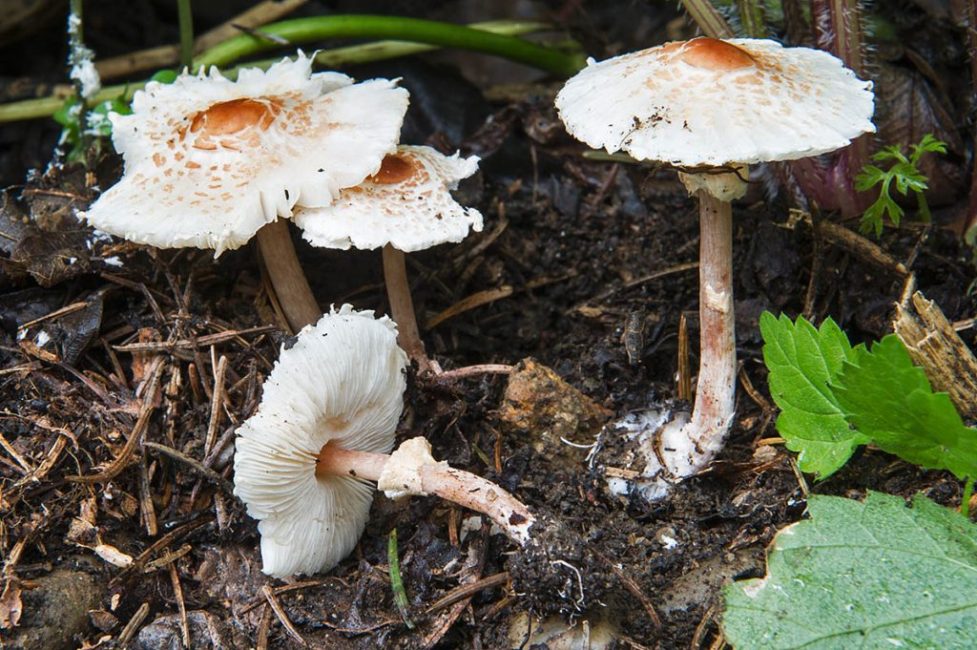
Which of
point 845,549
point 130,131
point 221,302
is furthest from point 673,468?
point 130,131

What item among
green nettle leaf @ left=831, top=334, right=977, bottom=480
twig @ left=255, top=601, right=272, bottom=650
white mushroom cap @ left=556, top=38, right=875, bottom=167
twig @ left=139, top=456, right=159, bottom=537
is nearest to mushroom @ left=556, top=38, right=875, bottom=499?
white mushroom cap @ left=556, top=38, right=875, bottom=167

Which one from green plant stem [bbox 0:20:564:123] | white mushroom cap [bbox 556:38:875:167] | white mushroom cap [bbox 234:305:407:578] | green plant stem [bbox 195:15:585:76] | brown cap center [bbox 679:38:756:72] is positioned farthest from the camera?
green plant stem [bbox 0:20:564:123]

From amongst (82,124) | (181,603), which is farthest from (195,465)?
(82,124)

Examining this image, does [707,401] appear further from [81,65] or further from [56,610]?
[81,65]

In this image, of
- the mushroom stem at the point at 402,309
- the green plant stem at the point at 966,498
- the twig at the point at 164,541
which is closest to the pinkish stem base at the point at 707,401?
the green plant stem at the point at 966,498

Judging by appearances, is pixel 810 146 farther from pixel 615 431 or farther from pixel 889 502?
pixel 615 431

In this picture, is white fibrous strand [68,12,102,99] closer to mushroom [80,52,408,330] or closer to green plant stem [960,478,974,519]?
mushroom [80,52,408,330]

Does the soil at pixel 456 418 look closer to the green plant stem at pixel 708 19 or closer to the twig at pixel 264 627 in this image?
the twig at pixel 264 627
